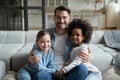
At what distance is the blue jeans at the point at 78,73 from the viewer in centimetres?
145

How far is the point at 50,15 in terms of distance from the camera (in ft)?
16.1

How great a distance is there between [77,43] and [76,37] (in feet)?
0.17

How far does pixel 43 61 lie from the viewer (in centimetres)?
164

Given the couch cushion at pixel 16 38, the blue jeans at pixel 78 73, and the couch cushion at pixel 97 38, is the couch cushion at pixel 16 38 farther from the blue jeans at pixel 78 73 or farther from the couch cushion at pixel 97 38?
the blue jeans at pixel 78 73

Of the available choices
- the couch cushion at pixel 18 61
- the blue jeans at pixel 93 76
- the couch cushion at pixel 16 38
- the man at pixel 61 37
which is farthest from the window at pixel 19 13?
Answer: the blue jeans at pixel 93 76

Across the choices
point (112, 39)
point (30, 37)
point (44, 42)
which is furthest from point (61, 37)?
point (112, 39)

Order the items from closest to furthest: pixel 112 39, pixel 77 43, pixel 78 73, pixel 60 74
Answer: pixel 78 73, pixel 60 74, pixel 77 43, pixel 112 39

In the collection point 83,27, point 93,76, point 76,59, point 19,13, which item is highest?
point 19,13

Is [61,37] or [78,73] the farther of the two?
[61,37]

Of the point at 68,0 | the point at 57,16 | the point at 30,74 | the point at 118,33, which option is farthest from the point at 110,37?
the point at 68,0

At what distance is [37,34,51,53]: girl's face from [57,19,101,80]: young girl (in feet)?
0.63

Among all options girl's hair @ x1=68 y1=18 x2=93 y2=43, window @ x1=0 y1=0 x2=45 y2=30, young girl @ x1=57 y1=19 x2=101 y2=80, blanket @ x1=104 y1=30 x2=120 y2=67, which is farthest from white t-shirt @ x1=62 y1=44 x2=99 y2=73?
window @ x1=0 y1=0 x2=45 y2=30

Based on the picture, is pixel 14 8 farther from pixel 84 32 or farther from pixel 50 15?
pixel 84 32

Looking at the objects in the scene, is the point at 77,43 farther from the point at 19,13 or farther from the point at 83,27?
the point at 19,13
